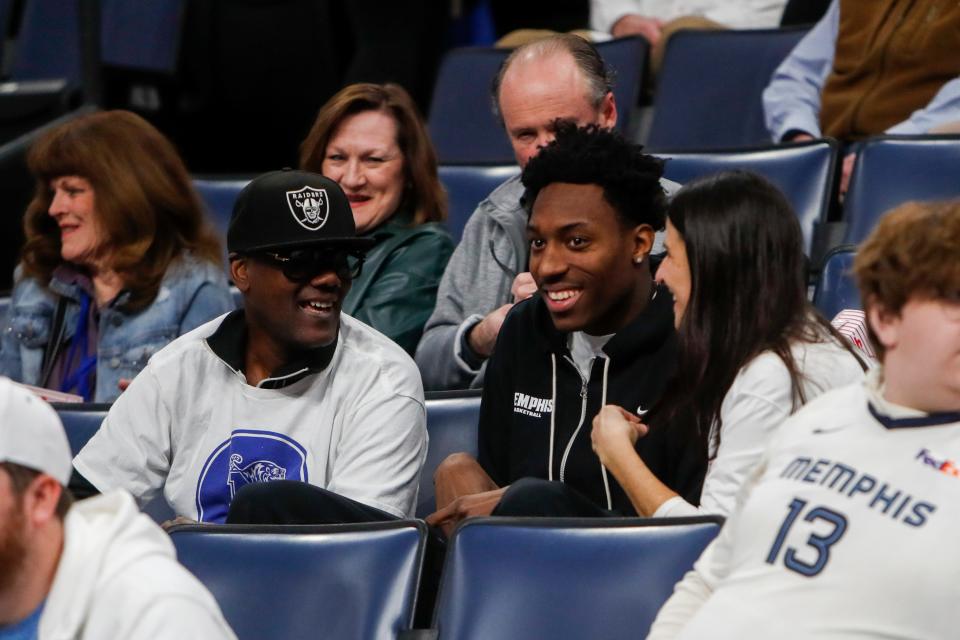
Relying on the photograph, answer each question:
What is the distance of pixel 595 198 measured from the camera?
2.80 metres

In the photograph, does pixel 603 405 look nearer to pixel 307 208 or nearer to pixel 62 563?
pixel 307 208

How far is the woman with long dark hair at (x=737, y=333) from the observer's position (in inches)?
94.4

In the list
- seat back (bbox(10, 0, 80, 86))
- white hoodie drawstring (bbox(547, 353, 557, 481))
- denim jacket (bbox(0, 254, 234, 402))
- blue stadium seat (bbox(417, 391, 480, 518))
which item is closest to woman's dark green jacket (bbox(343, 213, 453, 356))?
denim jacket (bbox(0, 254, 234, 402))

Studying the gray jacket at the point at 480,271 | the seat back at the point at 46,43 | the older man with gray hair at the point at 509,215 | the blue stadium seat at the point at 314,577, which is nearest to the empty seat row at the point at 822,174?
the older man with gray hair at the point at 509,215

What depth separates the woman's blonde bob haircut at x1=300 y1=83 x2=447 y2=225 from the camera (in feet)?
12.5

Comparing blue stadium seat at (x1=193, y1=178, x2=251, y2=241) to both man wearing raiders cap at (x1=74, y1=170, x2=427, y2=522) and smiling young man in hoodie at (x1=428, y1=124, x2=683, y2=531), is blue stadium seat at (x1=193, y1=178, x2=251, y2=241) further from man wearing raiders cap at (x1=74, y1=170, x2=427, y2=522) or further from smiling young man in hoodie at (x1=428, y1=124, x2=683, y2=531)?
smiling young man in hoodie at (x1=428, y1=124, x2=683, y2=531)

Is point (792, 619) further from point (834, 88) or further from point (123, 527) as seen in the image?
point (834, 88)

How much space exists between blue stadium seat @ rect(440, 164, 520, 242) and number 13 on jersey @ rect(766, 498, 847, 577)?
2249 mm

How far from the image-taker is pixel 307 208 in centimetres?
283

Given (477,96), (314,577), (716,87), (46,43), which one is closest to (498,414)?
(314,577)

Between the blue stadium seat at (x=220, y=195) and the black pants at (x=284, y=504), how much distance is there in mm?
1790

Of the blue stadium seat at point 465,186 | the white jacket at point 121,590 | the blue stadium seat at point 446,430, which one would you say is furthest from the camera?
the blue stadium seat at point 465,186

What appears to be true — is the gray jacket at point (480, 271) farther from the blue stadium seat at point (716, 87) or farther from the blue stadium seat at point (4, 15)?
the blue stadium seat at point (4, 15)

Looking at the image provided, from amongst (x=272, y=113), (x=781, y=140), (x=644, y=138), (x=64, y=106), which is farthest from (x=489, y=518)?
(x=272, y=113)
